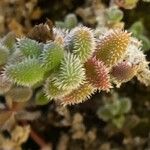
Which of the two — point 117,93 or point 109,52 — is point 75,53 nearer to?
point 109,52

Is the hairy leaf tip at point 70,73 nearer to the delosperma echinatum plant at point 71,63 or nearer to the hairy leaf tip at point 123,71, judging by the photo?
the delosperma echinatum plant at point 71,63

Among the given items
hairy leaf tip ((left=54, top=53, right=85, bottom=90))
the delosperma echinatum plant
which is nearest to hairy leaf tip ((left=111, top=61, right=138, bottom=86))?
the delosperma echinatum plant

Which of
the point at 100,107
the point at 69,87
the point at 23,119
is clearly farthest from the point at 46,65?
the point at 100,107

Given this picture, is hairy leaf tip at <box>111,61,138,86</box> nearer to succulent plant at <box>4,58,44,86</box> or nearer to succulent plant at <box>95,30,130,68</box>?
succulent plant at <box>95,30,130,68</box>

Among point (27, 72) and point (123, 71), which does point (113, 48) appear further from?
point (27, 72)

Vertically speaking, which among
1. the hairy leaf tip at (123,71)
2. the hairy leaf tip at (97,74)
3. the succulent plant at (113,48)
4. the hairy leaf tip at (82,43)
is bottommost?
the hairy leaf tip at (123,71)

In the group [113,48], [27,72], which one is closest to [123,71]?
[113,48]

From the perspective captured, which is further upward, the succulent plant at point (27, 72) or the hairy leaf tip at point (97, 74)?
the succulent plant at point (27, 72)

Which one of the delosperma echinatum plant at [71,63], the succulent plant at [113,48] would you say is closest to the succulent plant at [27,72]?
the delosperma echinatum plant at [71,63]
